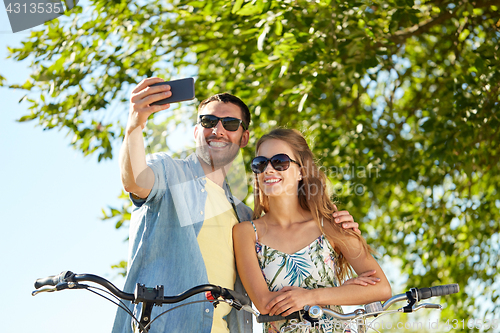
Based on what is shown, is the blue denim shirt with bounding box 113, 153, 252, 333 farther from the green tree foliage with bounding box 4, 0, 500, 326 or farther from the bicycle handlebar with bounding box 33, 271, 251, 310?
the green tree foliage with bounding box 4, 0, 500, 326

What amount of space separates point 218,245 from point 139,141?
709mm

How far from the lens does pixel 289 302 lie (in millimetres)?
2055

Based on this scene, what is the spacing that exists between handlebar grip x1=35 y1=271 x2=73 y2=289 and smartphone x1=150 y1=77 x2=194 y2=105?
73 cm

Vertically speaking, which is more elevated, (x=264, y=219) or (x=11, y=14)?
(x=11, y=14)

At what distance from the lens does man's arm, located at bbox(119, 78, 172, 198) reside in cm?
178

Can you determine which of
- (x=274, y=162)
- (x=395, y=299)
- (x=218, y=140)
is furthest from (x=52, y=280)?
(x=395, y=299)

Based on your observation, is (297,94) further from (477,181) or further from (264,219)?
(477,181)

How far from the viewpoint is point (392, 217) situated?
6.36m

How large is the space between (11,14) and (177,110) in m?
1.80

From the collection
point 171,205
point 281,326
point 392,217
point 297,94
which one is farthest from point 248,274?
point 392,217

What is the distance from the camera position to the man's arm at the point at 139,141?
1779 mm

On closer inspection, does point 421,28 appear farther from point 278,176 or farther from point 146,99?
point 146,99

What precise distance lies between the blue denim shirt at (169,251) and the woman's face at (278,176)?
0.45 meters

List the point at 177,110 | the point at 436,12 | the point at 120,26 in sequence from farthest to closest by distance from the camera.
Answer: the point at 436,12 → the point at 120,26 → the point at 177,110
